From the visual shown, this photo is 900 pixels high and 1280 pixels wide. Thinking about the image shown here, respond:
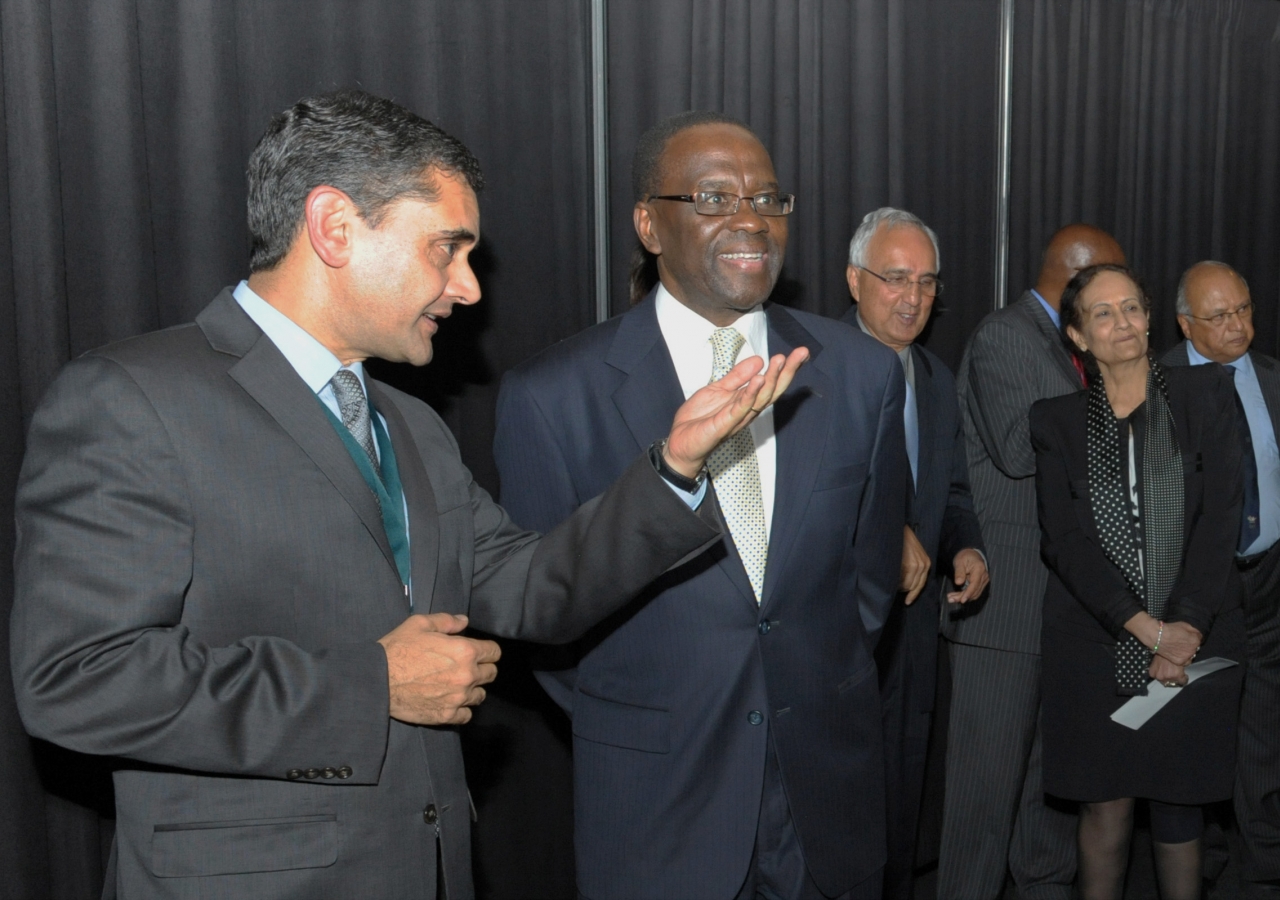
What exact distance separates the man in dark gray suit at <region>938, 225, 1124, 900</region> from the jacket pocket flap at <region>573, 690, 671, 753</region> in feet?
5.29

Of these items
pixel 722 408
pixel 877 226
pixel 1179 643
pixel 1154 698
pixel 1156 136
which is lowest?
pixel 1154 698

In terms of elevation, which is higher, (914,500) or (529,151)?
(529,151)

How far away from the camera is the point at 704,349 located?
220 centimetres

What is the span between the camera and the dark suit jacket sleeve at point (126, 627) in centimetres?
133

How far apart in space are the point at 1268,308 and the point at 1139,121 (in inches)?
50.5

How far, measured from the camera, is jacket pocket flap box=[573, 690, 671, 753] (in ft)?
6.57

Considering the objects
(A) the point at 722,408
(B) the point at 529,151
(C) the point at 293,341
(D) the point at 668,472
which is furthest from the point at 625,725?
(B) the point at 529,151

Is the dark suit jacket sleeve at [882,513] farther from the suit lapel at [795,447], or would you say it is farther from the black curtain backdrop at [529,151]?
the black curtain backdrop at [529,151]

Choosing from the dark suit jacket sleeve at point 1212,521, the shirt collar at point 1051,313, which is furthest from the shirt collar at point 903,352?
the dark suit jacket sleeve at point 1212,521

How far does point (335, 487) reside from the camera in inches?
59.3

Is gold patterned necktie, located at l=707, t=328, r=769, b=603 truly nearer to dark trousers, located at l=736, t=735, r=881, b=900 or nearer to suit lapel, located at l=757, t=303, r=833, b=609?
suit lapel, located at l=757, t=303, r=833, b=609

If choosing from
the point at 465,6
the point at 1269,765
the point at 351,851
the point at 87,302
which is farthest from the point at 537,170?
the point at 1269,765

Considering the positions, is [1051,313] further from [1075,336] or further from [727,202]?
[727,202]

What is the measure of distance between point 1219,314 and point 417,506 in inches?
120
